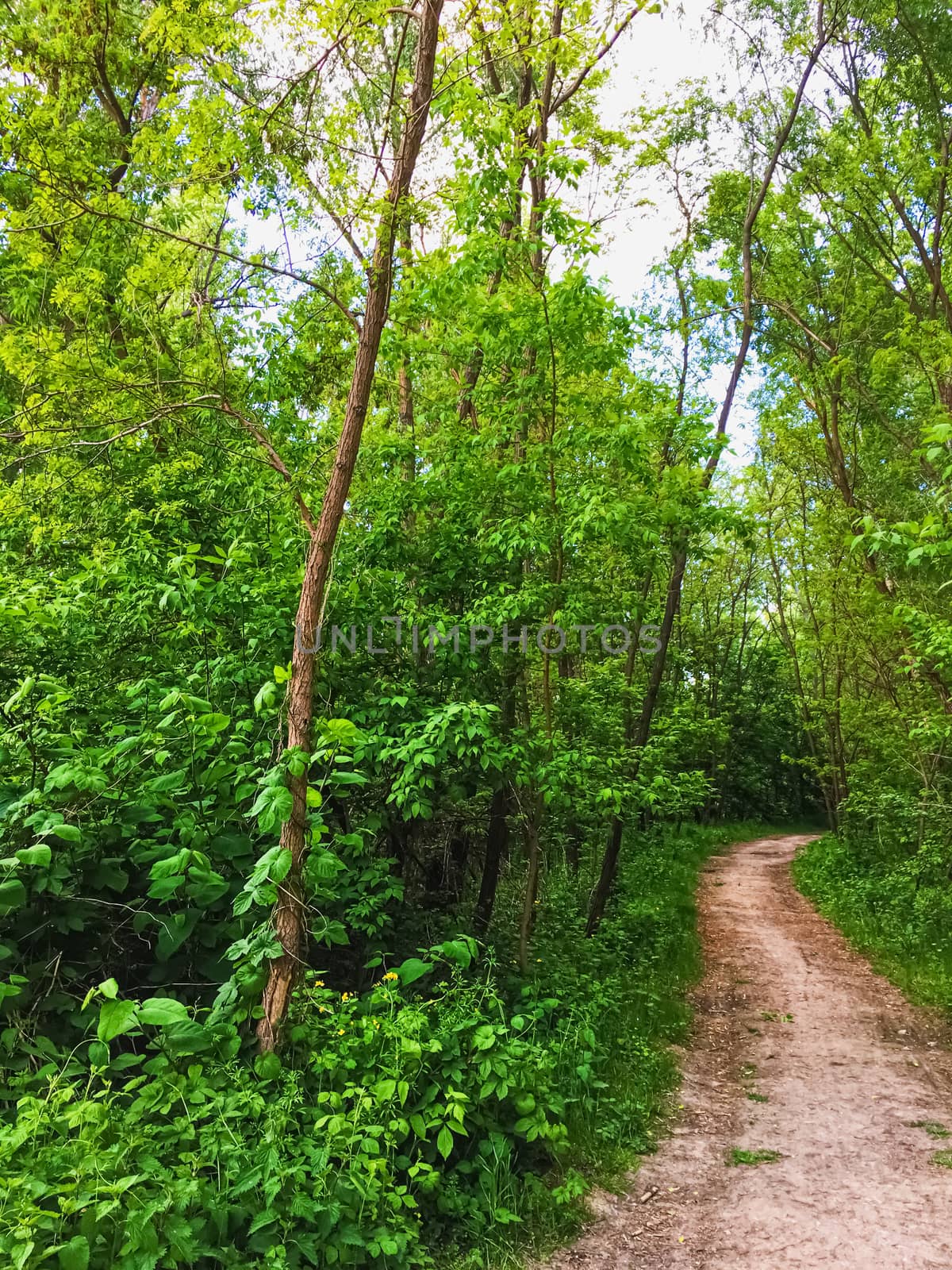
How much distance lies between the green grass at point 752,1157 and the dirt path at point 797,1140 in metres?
0.04

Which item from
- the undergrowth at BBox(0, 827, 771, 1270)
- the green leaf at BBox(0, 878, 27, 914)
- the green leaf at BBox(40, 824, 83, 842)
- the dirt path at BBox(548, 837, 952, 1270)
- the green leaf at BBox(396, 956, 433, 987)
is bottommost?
the dirt path at BBox(548, 837, 952, 1270)

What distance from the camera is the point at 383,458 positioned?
6.23 metres

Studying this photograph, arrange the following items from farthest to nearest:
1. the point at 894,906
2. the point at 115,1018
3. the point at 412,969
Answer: the point at 894,906, the point at 412,969, the point at 115,1018

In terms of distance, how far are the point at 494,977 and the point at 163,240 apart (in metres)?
6.89

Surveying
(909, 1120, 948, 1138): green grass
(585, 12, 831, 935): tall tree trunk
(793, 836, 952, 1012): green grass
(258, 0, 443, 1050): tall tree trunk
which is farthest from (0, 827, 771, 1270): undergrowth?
(793, 836, 952, 1012): green grass

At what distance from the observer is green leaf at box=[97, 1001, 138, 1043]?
111 inches

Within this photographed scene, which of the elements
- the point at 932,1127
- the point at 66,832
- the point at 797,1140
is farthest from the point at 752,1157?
the point at 66,832

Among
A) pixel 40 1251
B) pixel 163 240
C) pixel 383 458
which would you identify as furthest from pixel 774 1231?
pixel 163 240

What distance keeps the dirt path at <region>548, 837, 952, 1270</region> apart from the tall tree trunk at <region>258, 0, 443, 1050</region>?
191 cm

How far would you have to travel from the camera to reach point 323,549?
3.89 meters

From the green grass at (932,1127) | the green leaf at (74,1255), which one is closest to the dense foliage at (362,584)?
the green leaf at (74,1255)

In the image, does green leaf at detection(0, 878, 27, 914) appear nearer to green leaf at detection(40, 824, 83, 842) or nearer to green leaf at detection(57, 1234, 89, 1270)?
green leaf at detection(40, 824, 83, 842)

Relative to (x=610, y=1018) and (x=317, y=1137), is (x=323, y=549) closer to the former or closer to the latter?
(x=317, y=1137)

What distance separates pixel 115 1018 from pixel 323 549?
230cm
